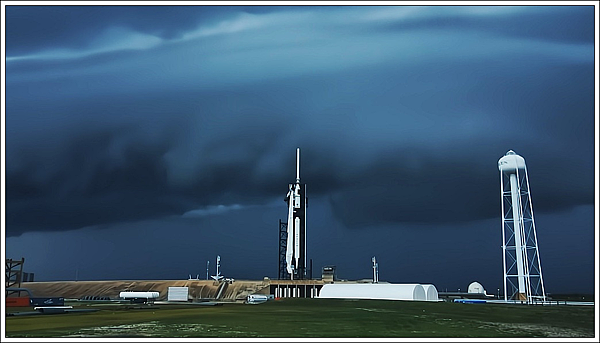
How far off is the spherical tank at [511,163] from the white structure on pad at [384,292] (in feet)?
58.4

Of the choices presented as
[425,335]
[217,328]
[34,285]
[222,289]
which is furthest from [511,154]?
[34,285]

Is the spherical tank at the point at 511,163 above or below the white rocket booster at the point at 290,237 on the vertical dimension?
above

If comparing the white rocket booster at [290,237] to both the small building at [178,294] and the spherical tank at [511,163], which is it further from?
the spherical tank at [511,163]

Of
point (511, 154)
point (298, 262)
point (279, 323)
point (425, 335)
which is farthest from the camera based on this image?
point (298, 262)

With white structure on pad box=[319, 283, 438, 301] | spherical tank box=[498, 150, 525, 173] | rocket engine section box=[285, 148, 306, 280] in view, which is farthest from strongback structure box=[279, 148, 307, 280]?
spherical tank box=[498, 150, 525, 173]

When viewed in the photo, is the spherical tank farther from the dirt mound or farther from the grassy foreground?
the dirt mound

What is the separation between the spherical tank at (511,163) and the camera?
65.2 meters

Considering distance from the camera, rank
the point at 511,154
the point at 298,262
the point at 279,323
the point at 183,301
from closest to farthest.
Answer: the point at 279,323
the point at 511,154
the point at 183,301
the point at 298,262

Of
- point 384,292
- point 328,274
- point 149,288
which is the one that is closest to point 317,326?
point 384,292

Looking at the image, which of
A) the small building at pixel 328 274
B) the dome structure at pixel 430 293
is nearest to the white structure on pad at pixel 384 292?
the dome structure at pixel 430 293

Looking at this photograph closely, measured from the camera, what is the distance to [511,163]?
6562 centimetres

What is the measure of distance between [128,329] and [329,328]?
11.7m

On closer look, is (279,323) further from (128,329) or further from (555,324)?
(555,324)

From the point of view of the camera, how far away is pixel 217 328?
102ft
